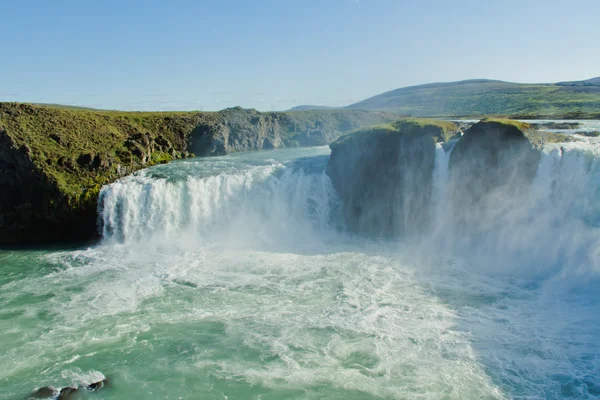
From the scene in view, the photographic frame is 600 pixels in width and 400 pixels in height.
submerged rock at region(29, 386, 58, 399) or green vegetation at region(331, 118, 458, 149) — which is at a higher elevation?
green vegetation at region(331, 118, 458, 149)

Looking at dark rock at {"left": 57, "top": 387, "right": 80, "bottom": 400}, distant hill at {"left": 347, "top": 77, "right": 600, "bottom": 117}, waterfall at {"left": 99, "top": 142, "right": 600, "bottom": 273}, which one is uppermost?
distant hill at {"left": 347, "top": 77, "right": 600, "bottom": 117}

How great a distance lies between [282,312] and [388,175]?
1339 centimetres

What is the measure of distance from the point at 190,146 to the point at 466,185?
102 ft

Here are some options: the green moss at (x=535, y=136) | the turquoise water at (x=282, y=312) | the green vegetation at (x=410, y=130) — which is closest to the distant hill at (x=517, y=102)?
the green moss at (x=535, y=136)

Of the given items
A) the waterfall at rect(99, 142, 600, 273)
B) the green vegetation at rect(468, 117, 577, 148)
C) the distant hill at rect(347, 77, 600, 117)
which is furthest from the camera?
the distant hill at rect(347, 77, 600, 117)

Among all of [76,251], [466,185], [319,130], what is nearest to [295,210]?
[466,185]

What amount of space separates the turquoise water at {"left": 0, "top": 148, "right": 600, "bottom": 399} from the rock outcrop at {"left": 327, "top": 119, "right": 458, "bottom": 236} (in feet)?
5.88

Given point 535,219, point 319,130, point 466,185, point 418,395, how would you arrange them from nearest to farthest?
1. point 418,395
2. point 535,219
3. point 466,185
4. point 319,130

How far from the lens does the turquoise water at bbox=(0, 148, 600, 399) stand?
1111 cm

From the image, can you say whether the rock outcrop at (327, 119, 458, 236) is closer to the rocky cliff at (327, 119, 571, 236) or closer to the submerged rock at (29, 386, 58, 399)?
the rocky cliff at (327, 119, 571, 236)

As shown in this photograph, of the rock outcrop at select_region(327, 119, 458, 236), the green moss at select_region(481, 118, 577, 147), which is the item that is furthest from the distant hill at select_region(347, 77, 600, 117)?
the rock outcrop at select_region(327, 119, 458, 236)

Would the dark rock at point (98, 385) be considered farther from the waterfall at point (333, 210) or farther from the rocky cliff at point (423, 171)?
the rocky cliff at point (423, 171)

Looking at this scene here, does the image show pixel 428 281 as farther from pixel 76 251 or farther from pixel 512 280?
pixel 76 251

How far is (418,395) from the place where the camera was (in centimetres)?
1034
